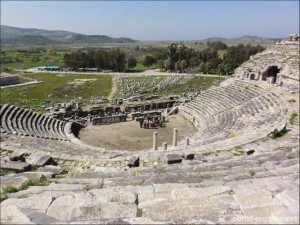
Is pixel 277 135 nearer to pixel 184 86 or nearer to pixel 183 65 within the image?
pixel 184 86

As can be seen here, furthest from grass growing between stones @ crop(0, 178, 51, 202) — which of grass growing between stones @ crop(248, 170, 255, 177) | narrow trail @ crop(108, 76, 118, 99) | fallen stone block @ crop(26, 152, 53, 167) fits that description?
narrow trail @ crop(108, 76, 118, 99)

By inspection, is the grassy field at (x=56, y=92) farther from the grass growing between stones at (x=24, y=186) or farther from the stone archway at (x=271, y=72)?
the grass growing between stones at (x=24, y=186)

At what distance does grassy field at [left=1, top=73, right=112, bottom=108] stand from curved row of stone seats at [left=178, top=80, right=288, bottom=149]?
18.8 metres

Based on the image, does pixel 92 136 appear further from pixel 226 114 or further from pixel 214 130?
pixel 226 114

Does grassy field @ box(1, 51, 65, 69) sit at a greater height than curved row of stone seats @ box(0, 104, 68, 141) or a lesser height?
lesser

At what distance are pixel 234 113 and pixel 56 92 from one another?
31.5 m

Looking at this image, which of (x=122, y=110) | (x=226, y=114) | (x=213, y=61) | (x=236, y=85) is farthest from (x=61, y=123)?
(x=213, y=61)

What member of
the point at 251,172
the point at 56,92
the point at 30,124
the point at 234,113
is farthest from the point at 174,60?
the point at 251,172

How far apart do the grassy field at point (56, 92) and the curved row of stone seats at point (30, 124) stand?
9.98m

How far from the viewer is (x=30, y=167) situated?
11656 mm

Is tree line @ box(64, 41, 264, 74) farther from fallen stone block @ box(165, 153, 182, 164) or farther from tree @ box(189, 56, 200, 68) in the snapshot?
fallen stone block @ box(165, 153, 182, 164)

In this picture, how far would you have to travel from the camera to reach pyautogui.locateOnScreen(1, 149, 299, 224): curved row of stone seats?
4.93 metres

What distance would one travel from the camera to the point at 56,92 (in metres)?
47.2

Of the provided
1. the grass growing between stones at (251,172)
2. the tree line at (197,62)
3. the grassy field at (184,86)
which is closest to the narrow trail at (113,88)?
the grassy field at (184,86)
